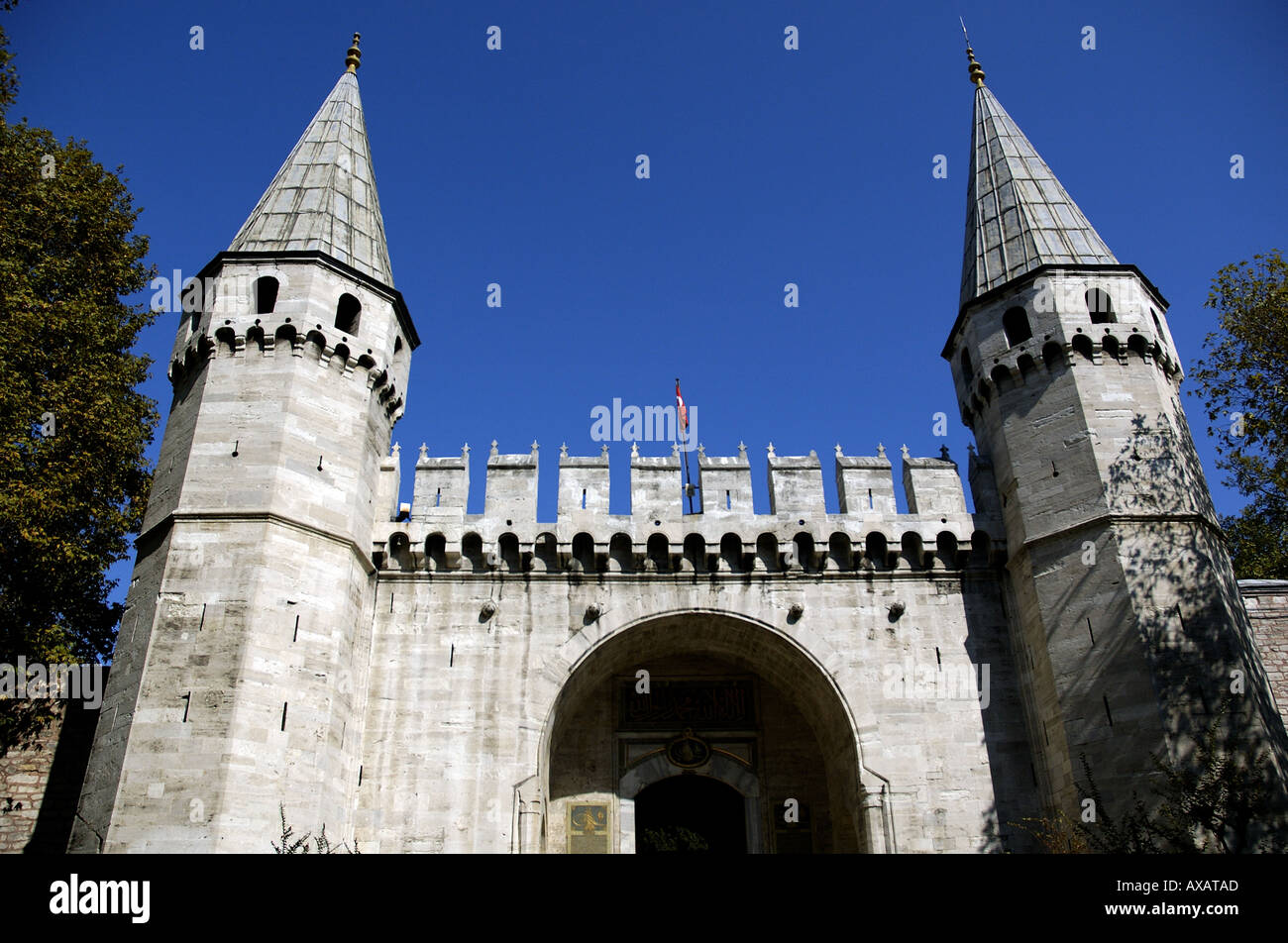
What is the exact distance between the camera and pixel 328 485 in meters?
13.8

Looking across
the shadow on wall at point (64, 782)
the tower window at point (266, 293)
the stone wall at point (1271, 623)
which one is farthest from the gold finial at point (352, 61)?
the stone wall at point (1271, 623)

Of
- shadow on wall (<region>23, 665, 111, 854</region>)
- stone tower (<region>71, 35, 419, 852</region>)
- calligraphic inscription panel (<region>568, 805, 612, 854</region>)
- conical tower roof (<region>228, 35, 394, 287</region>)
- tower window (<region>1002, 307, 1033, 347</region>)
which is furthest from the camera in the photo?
tower window (<region>1002, 307, 1033, 347</region>)

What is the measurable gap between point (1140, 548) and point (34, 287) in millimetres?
18526

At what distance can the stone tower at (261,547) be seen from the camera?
1139 cm

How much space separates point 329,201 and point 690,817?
490 inches

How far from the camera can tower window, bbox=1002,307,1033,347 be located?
16000mm

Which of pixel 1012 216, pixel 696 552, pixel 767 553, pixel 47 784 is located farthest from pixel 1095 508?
pixel 47 784

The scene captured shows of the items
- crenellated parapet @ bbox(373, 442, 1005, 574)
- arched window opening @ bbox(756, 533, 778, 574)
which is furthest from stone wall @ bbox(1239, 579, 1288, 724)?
arched window opening @ bbox(756, 533, 778, 574)

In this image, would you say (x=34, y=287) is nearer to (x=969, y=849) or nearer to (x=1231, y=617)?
(x=969, y=849)

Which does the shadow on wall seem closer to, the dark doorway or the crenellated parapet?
the crenellated parapet

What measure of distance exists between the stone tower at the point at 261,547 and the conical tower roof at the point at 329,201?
0.05 meters

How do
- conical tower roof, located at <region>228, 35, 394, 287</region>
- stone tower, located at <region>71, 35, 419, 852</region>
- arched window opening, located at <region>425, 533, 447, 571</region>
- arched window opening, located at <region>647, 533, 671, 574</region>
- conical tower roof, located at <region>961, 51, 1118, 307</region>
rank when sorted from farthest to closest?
1. conical tower roof, located at <region>961, 51, 1118, 307</region>
2. conical tower roof, located at <region>228, 35, 394, 287</region>
3. arched window opening, located at <region>647, 533, 671, 574</region>
4. arched window opening, located at <region>425, 533, 447, 571</region>
5. stone tower, located at <region>71, 35, 419, 852</region>

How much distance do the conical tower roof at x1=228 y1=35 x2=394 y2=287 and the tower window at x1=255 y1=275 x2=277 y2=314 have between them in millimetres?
574
